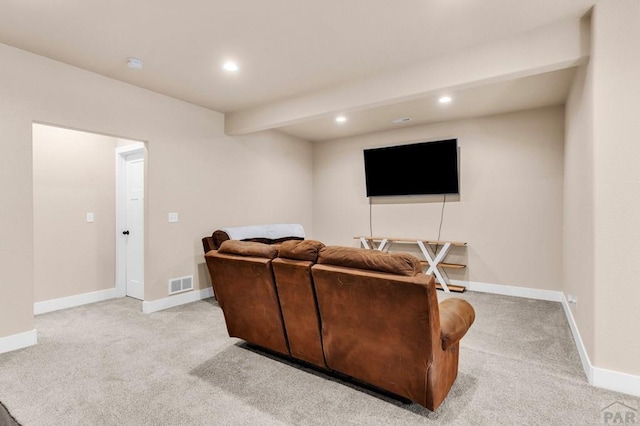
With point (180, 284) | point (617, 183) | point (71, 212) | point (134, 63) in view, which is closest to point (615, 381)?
point (617, 183)

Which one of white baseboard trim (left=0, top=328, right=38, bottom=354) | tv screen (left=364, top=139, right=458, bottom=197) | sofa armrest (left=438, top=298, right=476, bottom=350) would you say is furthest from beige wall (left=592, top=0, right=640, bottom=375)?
white baseboard trim (left=0, top=328, right=38, bottom=354)

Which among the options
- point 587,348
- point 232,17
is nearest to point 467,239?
point 587,348

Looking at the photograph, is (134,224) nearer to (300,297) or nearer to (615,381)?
(300,297)

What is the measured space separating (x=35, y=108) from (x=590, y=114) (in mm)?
4567

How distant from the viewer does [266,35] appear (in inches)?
104

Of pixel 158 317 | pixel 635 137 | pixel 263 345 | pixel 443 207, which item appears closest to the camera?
pixel 635 137

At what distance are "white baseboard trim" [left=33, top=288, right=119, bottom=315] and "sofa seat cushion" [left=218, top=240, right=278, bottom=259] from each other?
8.95ft

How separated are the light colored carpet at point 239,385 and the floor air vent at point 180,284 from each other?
82 cm

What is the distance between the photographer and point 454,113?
462cm

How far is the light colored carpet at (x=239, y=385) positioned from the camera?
1901mm

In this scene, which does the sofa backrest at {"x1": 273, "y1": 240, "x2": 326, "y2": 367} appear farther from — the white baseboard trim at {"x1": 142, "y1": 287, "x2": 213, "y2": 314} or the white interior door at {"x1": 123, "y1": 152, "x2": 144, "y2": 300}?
the white interior door at {"x1": 123, "y1": 152, "x2": 144, "y2": 300}

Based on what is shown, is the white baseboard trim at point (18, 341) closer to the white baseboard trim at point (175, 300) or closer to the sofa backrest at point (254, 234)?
the white baseboard trim at point (175, 300)

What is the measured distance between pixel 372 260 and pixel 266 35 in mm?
2022

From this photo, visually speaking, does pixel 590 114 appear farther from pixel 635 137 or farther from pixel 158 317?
pixel 158 317
